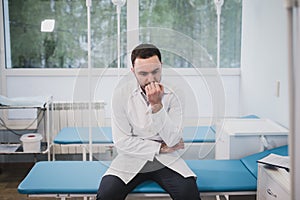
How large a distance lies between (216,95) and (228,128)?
1.60ft

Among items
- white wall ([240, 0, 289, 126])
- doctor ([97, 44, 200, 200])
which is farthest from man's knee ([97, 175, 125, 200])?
white wall ([240, 0, 289, 126])

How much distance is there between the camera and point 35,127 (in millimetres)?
3404

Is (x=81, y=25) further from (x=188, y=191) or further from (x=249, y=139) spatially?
(x=188, y=191)

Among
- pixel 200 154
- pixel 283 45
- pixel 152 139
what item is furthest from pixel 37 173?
pixel 283 45

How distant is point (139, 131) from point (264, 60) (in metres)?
1.42

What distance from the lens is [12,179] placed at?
3113 millimetres

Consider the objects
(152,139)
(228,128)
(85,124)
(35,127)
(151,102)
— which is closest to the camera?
(151,102)

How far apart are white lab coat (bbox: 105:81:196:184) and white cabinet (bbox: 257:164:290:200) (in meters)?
0.33

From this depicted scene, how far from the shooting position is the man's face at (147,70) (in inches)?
69.2

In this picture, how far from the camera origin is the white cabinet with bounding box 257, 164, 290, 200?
5.45ft

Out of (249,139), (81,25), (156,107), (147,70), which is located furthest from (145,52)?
(81,25)

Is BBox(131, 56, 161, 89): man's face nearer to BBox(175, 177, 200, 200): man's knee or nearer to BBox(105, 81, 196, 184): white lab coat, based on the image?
BBox(105, 81, 196, 184): white lab coat

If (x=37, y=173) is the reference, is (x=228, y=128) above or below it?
above

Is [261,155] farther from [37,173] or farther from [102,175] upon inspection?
[37,173]
